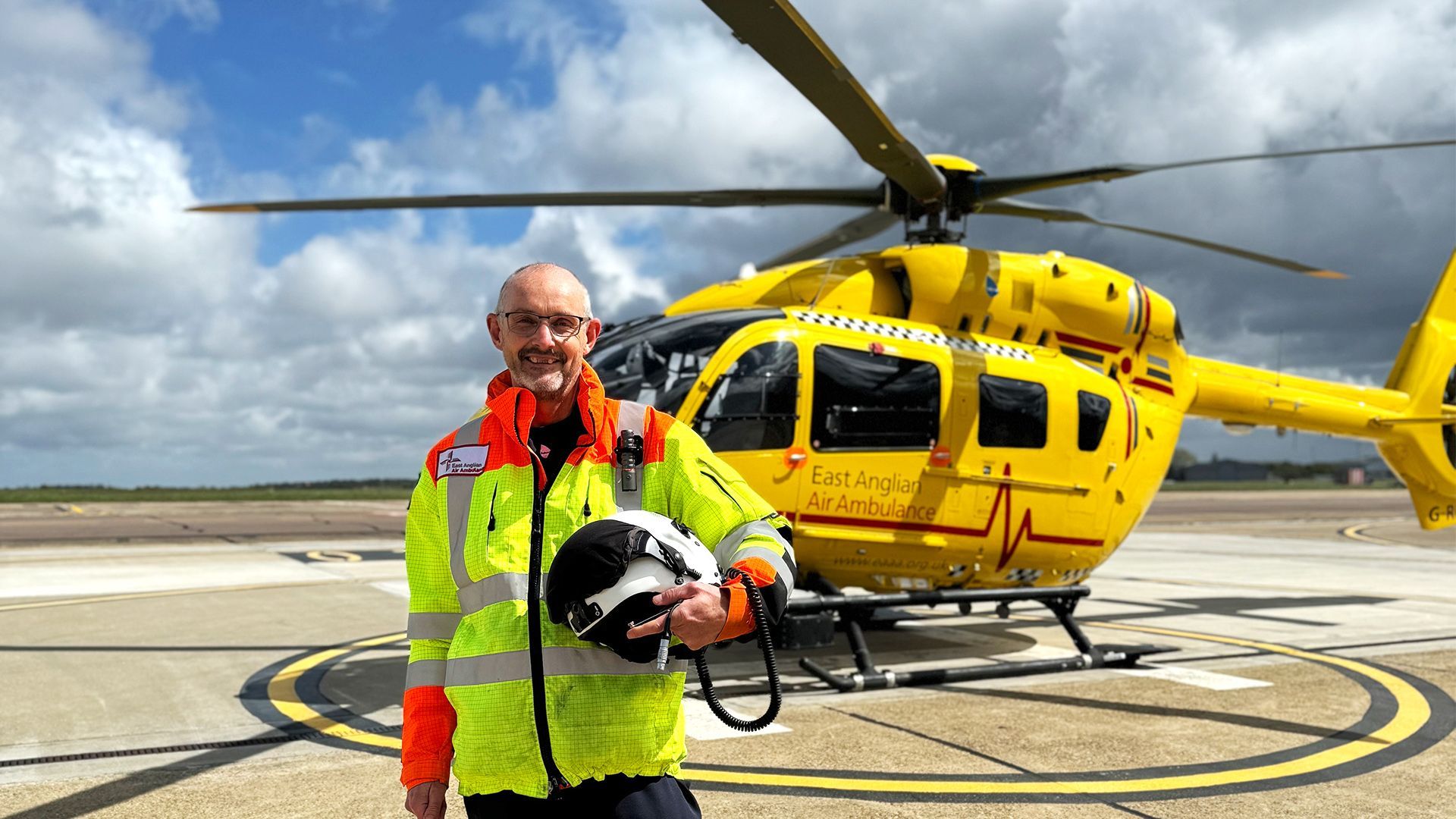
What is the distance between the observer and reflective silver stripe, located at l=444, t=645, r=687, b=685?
7.63ft

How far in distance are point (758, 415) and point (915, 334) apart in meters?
1.73

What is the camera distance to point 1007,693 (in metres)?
7.57

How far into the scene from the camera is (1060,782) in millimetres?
5336

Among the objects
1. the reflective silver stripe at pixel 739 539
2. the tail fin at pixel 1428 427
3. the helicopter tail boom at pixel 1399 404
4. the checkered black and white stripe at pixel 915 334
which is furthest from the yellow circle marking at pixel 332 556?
the reflective silver stripe at pixel 739 539

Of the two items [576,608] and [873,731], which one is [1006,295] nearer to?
[873,731]

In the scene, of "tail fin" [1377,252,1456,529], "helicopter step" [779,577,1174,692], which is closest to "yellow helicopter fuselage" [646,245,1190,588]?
"helicopter step" [779,577,1174,692]

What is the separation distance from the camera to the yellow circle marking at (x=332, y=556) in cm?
1777

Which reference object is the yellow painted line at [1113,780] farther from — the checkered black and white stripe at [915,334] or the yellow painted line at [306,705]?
the checkered black and white stripe at [915,334]

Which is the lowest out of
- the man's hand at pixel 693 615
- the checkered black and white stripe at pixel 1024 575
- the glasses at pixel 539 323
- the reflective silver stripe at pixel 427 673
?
the checkered black and white stripe at pixel 1024 575

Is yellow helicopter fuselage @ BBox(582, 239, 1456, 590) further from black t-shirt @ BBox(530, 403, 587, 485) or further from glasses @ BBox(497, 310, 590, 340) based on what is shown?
glasses @ BBox(497, 310, 590, 340)

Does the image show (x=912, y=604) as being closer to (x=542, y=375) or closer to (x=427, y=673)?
(x=427, y=673)

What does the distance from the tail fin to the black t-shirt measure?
1183cm

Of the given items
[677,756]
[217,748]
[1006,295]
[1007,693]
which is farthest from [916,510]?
[677,756]

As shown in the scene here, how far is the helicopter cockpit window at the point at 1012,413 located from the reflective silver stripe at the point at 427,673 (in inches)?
258
